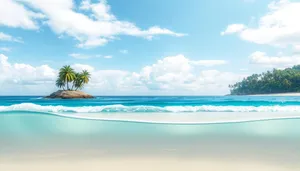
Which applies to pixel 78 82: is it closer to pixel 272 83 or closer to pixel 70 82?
pixel 70 82

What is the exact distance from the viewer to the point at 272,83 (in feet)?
167

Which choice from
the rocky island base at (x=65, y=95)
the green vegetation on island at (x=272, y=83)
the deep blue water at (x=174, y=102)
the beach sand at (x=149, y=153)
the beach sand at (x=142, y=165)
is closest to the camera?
the beach sand at (x=142, y=165)

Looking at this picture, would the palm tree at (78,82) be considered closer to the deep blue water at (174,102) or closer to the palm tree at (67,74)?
the palm tree at (67,74)

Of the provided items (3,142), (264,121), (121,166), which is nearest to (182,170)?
(121,166)

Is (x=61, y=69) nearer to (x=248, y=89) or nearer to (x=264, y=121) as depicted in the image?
(x=264, y=121)

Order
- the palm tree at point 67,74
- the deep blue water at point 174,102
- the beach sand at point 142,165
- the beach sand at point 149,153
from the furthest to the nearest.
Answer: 1. the palm tree at point 67,74
2. the deep blue water at point 174,102
3. the beach sand at point 149,153
4. the beach sand at point 142,165

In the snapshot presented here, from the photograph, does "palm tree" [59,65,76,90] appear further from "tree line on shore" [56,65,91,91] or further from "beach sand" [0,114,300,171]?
"beach sand" [0,114,300,171]

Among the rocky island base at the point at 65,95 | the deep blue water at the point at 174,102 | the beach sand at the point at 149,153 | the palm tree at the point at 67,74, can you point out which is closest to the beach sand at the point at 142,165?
the beach sand at the point at 149,153

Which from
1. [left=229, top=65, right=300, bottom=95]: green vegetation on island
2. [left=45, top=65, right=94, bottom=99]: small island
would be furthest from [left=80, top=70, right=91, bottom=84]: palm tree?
[left=229, top=65, right=300, bottom=95]: green vegetation on island

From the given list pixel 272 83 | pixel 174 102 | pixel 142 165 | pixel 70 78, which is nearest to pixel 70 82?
pixel 70 78

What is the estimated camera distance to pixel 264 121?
10000mm

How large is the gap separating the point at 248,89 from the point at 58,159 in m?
64.0

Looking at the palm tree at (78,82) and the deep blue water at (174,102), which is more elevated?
the palm tree at (78,82)

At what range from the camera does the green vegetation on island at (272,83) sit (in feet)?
154
